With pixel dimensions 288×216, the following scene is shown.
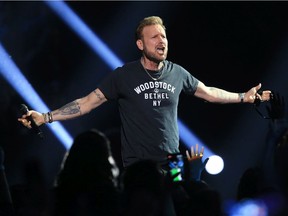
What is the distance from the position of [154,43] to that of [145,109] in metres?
0.73

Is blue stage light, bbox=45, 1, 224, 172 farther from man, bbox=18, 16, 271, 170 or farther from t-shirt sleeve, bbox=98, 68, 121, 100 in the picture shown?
t-shirt sleeve, bbox=98, 68, 121, 100

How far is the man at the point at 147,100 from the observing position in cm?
592

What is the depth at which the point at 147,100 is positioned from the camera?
236 inches

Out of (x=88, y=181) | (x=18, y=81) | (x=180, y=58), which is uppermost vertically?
(x=18, y=81)

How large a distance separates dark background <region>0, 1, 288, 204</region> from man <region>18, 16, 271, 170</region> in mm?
2575

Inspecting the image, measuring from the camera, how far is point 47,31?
9070 mm

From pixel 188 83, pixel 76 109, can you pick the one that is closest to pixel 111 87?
pixel 76 109

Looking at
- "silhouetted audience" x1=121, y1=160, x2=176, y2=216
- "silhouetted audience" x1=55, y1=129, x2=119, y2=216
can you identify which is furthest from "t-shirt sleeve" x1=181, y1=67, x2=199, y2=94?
"silhouetted audience" x1=121, y1=160, x2=176, y2=216

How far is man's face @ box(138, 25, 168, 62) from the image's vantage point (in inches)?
245

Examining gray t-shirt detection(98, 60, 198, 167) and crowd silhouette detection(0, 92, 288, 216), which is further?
gray t-shirt detection(98, 60, 198, 167)

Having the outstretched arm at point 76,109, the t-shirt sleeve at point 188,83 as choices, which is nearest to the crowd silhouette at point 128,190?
the outstretched arm at point 76,109

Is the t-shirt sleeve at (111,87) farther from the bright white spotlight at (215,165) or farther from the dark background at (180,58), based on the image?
the dark background at (180,58)

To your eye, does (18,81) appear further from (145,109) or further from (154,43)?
(145,109)

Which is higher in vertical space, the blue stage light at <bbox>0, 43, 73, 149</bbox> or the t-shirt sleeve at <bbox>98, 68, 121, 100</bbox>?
the blue stage light at <bbox>0, 43, 73, 149</bbox>
